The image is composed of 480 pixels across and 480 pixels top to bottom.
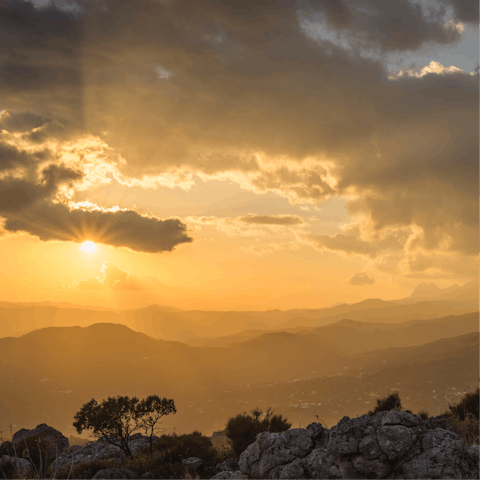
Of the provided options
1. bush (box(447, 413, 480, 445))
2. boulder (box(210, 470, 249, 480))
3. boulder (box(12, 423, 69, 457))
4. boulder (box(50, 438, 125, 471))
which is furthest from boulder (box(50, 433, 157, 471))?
bush (box(447, 413, 480, 445))

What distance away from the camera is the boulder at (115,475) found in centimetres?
2178

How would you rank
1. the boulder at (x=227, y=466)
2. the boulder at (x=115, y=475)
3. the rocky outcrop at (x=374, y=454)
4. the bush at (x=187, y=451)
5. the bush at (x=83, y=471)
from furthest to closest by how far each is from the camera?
1. the bush at (x=187, y=451)
2. the bush at (x=83, y=471)
3. the boulder at (x=227, y=466)
4. the boulder at (x=115, y=475)
5. the rocky outcrop at (x=374, y=454)

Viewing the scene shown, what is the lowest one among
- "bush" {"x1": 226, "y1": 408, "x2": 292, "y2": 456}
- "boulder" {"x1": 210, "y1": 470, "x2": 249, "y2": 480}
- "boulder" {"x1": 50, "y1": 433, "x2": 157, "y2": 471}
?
"boulder" {"x1": 50, "y1": 433, "x2": 157, "y2": 471}

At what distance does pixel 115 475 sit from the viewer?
2197 cm

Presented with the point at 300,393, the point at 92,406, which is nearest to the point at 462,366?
the point at 300,393

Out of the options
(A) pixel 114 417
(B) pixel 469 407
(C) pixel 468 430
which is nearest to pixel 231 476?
(C) pixel 468 430

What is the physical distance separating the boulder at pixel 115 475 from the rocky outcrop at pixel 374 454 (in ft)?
24.3

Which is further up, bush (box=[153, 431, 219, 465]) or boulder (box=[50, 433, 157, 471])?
bush (box=[153, 431, 219, 465])

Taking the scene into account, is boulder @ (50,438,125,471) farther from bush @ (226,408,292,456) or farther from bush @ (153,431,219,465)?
bush @ (226,408,292,456)

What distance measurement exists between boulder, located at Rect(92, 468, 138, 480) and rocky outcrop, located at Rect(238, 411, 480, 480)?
7394 millimetres

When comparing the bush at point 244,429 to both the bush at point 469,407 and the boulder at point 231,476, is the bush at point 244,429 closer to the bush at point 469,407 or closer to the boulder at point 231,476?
the boulder at point 231,476

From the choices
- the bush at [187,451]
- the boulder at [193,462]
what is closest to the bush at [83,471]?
the bush at [187,451]

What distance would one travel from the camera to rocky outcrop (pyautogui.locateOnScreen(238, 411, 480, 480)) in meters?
15.6

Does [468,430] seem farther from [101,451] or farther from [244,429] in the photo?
[101,451]
